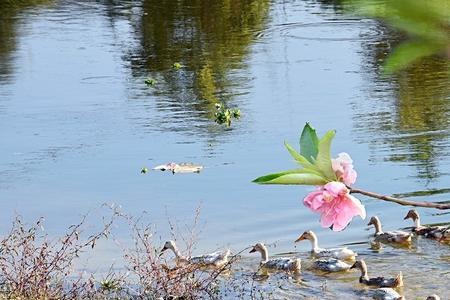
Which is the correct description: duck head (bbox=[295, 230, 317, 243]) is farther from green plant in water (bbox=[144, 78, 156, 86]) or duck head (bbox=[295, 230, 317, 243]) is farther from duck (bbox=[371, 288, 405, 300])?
green plant in water (bbox=[144, 78, 156, 86])

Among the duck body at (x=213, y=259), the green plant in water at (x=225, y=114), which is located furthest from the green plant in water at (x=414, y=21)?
the green plant in water at (x=225, y=114)

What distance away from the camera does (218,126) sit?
1295 centimetres

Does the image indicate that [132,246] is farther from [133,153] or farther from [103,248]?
[133,153]

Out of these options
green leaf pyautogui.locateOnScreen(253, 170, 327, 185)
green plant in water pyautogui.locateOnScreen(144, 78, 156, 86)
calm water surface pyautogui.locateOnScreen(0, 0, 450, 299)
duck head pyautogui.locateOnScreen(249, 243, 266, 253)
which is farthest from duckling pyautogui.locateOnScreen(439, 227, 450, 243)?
green leaf pyautogui.locateOnScreen(253, 170, 327, 185)

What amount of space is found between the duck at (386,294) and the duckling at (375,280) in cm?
6

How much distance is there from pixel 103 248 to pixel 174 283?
1.86 m

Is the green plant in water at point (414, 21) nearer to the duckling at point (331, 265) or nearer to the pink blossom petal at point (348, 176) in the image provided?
the pink blossom petal at point (348, 176)

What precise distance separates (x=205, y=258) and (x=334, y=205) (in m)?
7.00

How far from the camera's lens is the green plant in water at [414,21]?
1164 mm

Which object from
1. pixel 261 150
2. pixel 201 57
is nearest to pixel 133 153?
pixel 261 150

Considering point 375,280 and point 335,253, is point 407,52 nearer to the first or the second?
point 375,280

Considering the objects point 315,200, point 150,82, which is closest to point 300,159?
point 315,200

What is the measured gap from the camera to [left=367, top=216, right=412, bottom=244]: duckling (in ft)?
30.0

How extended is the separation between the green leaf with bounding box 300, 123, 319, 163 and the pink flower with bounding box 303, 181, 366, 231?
0.06 metres
